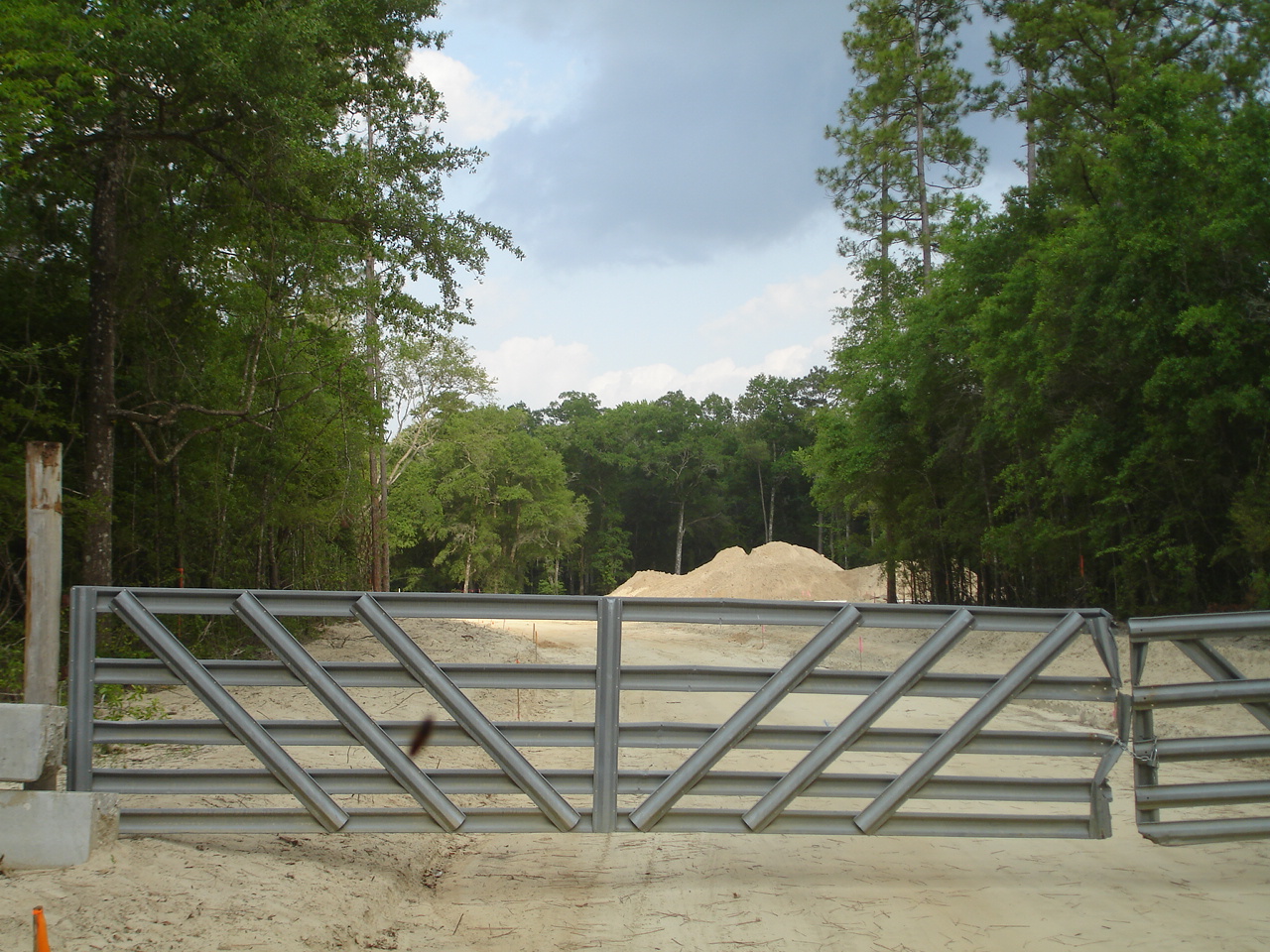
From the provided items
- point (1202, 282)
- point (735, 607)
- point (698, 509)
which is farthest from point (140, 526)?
point (698, 509)

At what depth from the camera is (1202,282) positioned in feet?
55.0

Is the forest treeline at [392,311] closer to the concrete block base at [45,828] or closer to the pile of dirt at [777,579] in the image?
the concrete block base at [45,828]

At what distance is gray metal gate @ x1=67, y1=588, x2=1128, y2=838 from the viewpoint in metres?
4.80

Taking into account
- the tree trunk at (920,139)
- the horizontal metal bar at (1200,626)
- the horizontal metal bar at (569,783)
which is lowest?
the horizontal metal bar at (569,783)

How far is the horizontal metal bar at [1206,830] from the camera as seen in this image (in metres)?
4.89

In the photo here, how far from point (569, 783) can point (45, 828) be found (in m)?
2.60

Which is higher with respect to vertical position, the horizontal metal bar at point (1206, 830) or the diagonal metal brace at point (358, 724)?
the diagonal metal brace at point (358, 724)

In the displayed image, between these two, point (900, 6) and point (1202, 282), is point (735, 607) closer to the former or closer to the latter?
point (1202, 282)

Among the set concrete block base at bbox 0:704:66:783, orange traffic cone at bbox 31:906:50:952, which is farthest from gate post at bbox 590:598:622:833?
concrete block base at bbox 0:704:66:783

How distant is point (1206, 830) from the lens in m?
4.92

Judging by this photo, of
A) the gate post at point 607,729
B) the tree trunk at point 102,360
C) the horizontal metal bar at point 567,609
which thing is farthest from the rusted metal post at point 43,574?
the tree trunk at point 102,360

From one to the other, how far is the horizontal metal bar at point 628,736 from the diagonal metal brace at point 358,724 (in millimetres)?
95

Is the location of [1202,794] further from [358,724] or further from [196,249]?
[196,249]

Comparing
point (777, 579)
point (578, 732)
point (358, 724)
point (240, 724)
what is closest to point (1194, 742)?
point (578, 732)
